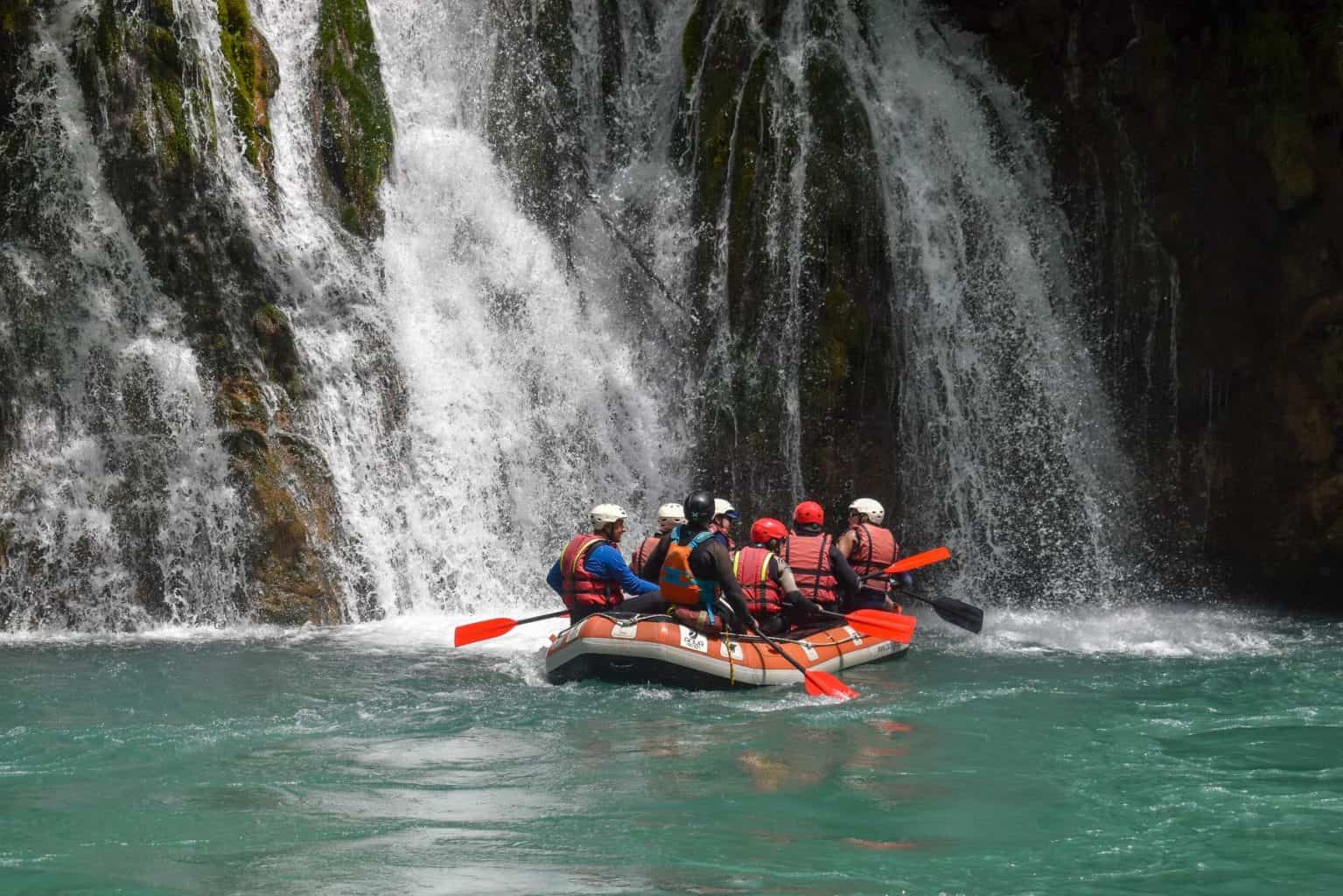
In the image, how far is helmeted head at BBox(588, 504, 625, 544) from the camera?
10.4 meters

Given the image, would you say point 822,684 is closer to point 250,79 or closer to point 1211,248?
point 1211,248

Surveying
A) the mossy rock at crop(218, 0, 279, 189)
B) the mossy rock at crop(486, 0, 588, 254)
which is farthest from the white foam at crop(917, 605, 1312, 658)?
the mossy rock at crop(218, 0, 279, 189)

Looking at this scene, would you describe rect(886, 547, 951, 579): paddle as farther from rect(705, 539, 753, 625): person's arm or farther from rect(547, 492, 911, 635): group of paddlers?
rect(705, 539, 753, 625): person's arm

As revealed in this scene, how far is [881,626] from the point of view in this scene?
10.7m

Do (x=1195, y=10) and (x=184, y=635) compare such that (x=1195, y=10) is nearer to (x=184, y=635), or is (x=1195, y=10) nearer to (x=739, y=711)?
(x=739, y=711)

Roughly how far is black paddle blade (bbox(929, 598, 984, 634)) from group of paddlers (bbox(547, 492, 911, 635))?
1.54 feet

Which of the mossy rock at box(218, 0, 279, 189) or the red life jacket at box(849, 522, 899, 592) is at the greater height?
the mossy rock at box(218, 0, 279, 189)

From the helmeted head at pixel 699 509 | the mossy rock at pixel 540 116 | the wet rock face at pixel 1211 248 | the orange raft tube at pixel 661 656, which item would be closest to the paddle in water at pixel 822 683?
the orange raft tube at pixel 661 656

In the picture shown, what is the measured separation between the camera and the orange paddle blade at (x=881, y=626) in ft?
35.1

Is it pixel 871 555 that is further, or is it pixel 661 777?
pixel 871 555

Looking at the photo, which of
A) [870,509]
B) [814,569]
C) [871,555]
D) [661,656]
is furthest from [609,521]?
[870,509]

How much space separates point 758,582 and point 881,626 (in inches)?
42.8

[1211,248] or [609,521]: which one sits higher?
[1211,248]

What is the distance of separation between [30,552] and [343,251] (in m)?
4.09
